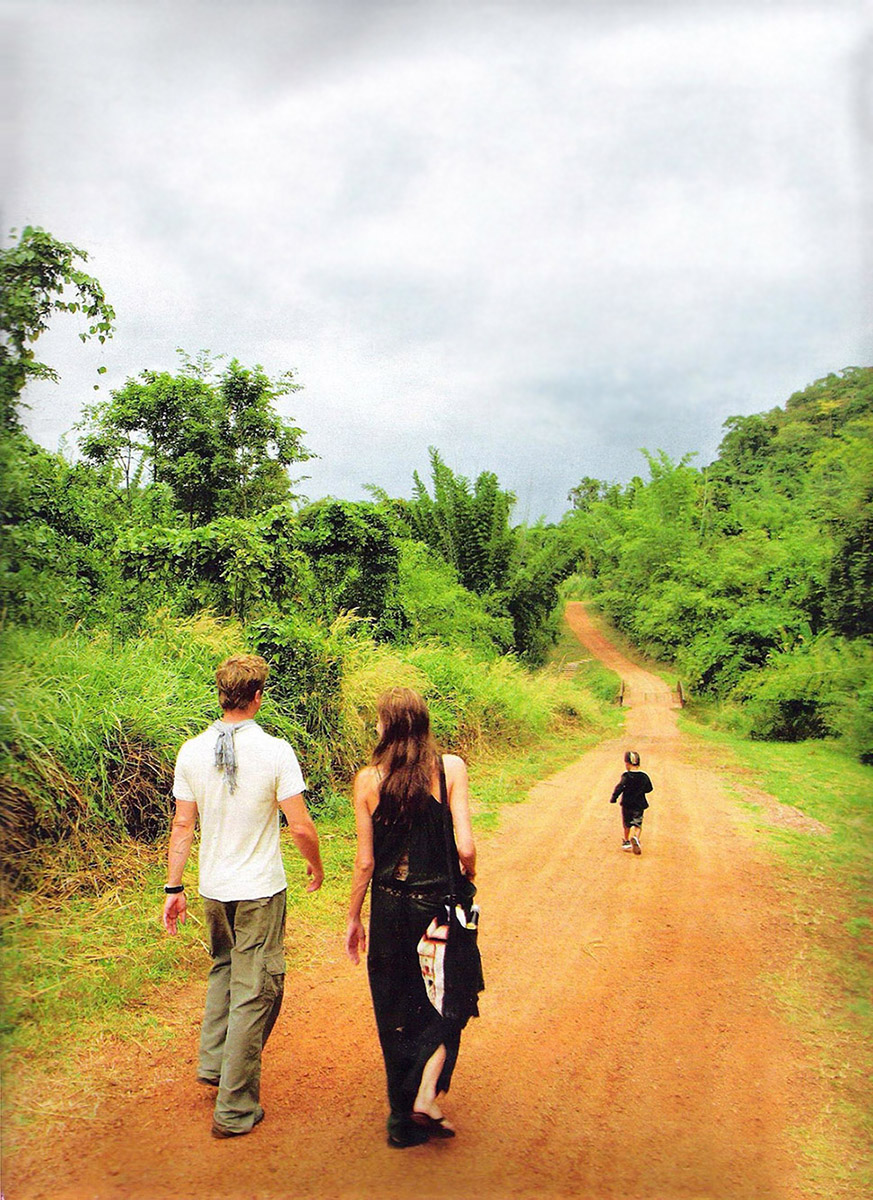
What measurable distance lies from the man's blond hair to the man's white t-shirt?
0.26ft

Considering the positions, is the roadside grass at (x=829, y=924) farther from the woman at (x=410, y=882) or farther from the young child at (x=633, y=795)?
the woman at (x=410, y=882)

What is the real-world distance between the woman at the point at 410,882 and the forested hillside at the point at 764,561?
3.73ft

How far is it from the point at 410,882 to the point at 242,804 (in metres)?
0.58

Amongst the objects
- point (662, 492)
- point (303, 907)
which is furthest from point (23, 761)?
point (662, 492)

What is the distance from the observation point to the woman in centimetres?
231

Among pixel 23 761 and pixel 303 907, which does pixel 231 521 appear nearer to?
pixel 23 761

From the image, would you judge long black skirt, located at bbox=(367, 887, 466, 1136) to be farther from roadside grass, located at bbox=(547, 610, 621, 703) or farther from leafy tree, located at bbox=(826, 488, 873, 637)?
roadside grass, located at bbox=(547, 610, 621, 703)

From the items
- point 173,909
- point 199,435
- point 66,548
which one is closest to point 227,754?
point 173,909

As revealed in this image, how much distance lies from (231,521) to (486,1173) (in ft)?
14.3

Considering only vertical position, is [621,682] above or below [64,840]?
above

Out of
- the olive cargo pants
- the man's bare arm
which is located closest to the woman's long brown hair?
the man's bare arm

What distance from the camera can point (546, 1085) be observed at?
2721mm

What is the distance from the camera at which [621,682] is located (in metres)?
6.01

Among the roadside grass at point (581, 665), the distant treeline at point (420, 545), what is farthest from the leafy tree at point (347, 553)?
the roadside grass at point (581, 665)
